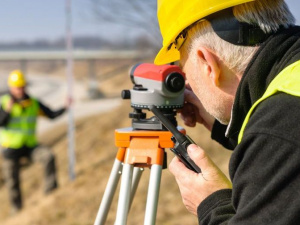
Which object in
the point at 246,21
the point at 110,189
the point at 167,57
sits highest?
the point at 246,21

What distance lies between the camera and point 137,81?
2035mm

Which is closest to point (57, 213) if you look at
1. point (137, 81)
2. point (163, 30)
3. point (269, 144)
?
point (137, 81)

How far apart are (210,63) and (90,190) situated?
527 centimetres

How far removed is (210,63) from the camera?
4.23ft

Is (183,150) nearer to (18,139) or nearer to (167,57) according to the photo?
(167,57)

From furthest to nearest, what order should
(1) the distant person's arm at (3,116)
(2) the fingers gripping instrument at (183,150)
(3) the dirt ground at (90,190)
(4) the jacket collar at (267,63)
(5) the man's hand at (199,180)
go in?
(1) the distant person's arm at (3,116) → (3) the dirt ground at (90,190) → (2) the fingers gripping instrument at (183,150) → (5) the man's hand at (199,180) → (4) the jacket collar at (267,63)

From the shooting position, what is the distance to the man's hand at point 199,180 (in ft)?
4.30

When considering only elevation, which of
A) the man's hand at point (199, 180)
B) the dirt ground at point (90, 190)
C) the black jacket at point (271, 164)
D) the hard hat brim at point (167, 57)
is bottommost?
the dirt ground at point (90, 190)

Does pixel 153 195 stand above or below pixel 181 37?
below

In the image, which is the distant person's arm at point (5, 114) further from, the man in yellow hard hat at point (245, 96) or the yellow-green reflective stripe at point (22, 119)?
the man in yellow hard hat at point (245, 96)

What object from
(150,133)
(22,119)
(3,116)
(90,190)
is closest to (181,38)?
(150,133)

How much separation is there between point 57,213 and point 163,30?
451 cm

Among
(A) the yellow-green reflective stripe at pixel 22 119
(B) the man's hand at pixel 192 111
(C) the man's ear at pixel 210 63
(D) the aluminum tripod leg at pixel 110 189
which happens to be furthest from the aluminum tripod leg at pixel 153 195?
(A) the yellow-green reflective stripe at pixel 22 119

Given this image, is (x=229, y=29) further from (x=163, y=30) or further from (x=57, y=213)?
(x=57, y=213)
